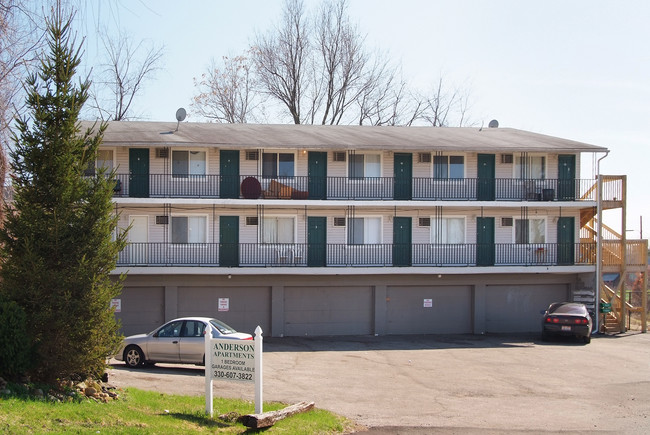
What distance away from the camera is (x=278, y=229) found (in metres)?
29.4

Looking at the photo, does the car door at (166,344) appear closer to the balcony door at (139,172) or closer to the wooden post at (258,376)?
the wooden post at (258,376)

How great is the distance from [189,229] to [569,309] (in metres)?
15.5

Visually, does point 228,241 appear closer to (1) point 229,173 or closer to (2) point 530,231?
(1) point 229,173

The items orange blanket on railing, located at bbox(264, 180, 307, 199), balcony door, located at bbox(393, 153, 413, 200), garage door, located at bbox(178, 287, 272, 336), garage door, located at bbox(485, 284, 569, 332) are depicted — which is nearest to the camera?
garage door, located at bbox(178, 287, 272, 336)

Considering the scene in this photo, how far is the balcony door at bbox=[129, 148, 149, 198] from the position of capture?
2781 centimetres

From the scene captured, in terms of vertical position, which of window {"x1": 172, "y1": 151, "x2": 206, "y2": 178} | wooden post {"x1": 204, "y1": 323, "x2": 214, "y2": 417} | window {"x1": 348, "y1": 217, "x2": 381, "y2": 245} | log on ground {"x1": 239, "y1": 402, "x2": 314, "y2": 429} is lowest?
log on ground {"x1": 239, "y1": 402, "x2": 314, "y2": 429}

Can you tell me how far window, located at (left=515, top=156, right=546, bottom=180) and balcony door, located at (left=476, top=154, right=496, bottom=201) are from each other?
1.22 metres

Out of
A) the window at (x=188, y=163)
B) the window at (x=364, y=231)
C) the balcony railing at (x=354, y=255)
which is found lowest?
the balcony railing at (x=354, y=255)

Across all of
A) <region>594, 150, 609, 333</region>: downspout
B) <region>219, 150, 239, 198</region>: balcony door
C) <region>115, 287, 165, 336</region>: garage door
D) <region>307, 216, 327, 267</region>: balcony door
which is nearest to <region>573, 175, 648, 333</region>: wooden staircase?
<region>594, 150, 609, 333</region>: downspout

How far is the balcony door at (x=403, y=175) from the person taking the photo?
29.7 meters

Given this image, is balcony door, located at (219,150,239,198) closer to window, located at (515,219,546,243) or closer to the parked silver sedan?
the parked silver sedan

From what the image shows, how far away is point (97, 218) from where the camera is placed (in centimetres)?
1201

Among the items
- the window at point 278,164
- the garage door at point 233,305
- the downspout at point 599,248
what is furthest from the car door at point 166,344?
the downspout at point 599,248

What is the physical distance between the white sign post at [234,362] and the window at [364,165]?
1808cm
